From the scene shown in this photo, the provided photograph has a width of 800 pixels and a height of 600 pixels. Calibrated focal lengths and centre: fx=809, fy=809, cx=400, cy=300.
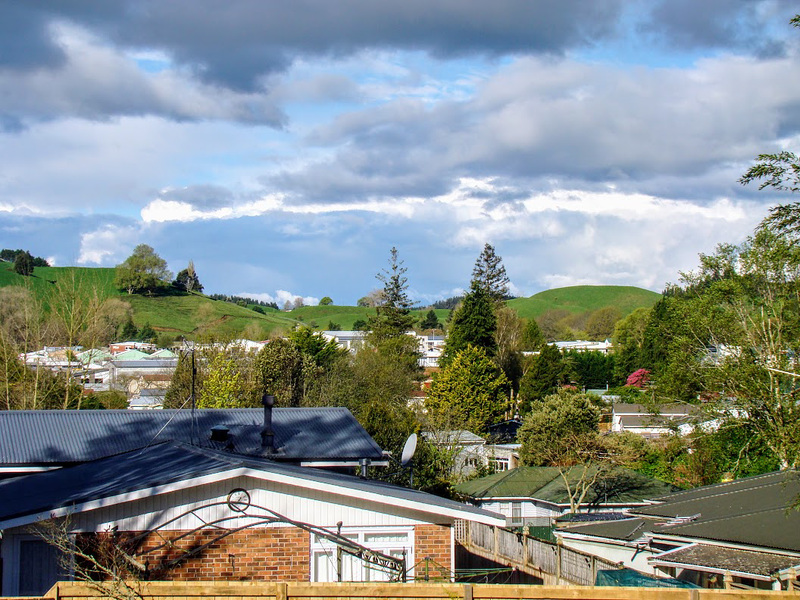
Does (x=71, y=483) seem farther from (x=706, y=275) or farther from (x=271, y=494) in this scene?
(x=706, y=275)

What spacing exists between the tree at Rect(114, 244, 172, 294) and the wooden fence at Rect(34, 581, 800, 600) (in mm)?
144612

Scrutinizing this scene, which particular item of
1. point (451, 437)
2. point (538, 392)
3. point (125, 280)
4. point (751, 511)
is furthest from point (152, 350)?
point (751, 511)

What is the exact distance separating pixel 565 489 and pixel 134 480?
2738 centimetres

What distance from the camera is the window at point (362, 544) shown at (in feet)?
39.1

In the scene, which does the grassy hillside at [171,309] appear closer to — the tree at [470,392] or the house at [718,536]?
the tree at [470,392]

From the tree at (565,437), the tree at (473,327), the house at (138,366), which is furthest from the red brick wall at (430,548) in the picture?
the house at (138,366)

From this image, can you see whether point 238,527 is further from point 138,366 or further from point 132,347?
point 132,347

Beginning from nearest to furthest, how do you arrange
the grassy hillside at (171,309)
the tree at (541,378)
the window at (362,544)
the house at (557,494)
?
1. the window at (362,544)
2. the house at (557,494)
3. the tree at (541,378)
4. the grassy hillside at (171,309)

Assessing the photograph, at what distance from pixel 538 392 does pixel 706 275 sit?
3766 centimetres

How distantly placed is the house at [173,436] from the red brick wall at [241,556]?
5244mm

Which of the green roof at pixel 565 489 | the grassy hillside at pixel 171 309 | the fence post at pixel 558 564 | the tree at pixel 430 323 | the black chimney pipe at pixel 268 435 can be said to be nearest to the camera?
the black chimney pipe at pixel 268 435

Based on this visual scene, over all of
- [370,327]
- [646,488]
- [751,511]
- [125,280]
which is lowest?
[646,488]

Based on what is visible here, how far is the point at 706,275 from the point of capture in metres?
38.3

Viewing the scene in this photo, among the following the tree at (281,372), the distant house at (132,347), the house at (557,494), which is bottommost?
the house at (557,494)
